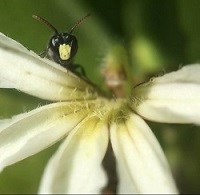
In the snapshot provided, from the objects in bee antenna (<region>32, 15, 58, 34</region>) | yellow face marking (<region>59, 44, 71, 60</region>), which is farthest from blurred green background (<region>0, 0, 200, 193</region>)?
yellow face marking (<region>59, 44, 71, 60</region>)

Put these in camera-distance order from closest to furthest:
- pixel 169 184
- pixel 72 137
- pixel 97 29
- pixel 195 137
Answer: pixel 169 184
pixel 72 137
pixel 195 137
pixel 97 29

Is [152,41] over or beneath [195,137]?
over

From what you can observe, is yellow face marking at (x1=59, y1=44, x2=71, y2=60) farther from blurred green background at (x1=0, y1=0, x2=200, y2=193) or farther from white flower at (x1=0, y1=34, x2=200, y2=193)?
blurred green background at (x1=0, y1=0, x2=200, y2=193)

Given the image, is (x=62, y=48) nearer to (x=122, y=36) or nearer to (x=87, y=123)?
(x=87, y=123)

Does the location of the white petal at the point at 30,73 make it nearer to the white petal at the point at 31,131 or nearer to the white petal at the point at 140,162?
the white petal at the point at 31,131

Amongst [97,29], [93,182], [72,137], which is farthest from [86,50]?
[93,182]

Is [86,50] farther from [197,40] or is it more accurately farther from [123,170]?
[123,170]

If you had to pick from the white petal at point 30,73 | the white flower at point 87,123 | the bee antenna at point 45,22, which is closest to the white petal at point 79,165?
the white flower at point 87,123
